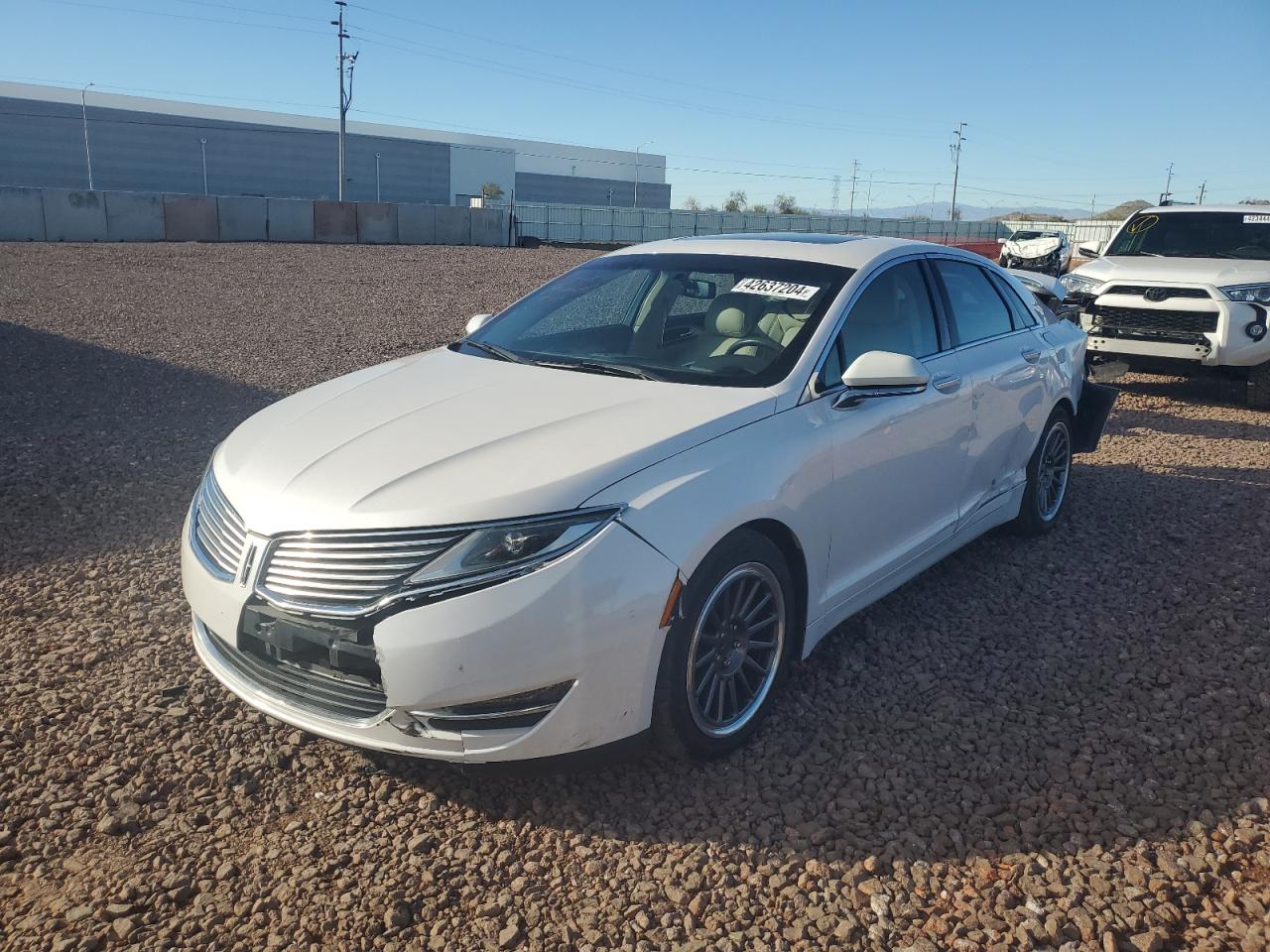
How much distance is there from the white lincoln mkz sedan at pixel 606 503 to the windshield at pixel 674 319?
1 centimetres

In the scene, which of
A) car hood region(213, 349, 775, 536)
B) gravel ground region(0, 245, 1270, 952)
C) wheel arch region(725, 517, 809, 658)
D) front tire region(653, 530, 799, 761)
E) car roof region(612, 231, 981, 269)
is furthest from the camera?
car roof region(612, 231, 981, 269)

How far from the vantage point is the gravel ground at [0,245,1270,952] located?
2.67m

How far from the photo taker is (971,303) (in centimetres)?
498

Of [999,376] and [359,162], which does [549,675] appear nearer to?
[999,376]

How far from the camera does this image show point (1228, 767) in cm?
341

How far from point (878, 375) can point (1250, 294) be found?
25.5 ft

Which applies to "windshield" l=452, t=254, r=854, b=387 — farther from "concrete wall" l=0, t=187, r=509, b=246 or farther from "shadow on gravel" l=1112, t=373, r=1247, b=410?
"concrete wall" l=0, t=187, r=509, b=246

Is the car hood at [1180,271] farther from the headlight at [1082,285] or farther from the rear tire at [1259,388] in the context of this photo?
the rear tire at [1259,388]

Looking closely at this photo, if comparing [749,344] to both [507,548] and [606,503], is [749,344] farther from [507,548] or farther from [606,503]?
[507,548]

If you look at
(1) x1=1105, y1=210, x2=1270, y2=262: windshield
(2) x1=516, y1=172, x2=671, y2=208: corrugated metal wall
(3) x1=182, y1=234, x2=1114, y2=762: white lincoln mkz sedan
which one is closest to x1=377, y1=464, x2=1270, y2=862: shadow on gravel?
(3) x1=182, y1=234, x2=1114, y2=762: white lincoln mkz sedan

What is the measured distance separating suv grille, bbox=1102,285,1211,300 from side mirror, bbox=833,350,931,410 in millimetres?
7525

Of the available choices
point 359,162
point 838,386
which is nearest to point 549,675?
point 838,386

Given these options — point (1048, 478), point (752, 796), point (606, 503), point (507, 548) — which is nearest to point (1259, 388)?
point (1048, 478)

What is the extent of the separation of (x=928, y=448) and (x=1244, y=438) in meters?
5.85
